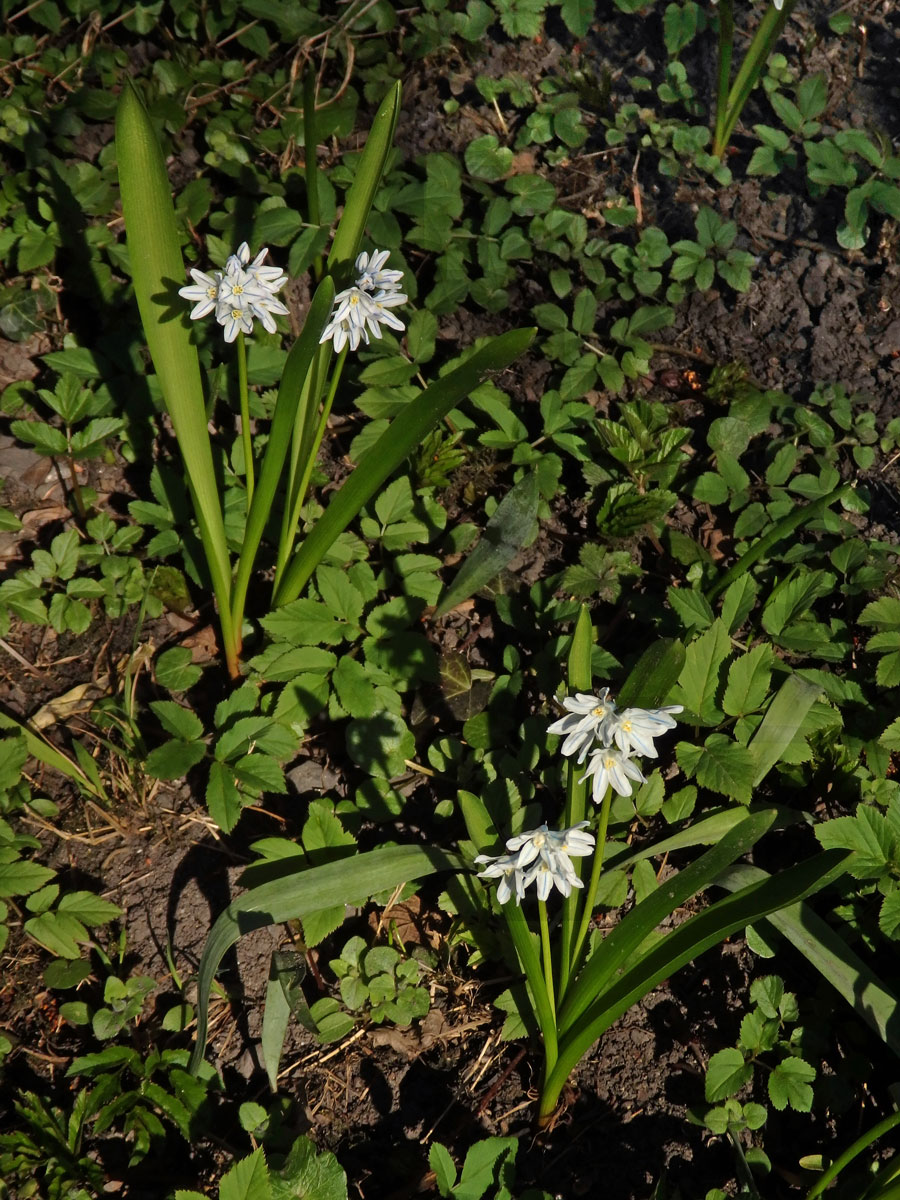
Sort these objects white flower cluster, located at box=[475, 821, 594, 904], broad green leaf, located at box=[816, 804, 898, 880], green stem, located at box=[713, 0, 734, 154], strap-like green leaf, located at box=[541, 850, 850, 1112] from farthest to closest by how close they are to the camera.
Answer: green stem, located at box=[713, 0, 734, 154] → broad green leaf, located at box=[816, 804, 898, 880] → white flower cluster, located at box=[475, 821, 594, 904] → strap-like green leaf, located at box=[541, 850, 850, 1112]

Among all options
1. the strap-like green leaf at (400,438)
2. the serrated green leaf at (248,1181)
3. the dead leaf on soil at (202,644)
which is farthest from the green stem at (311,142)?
the serrated green leaf at (248,1181)

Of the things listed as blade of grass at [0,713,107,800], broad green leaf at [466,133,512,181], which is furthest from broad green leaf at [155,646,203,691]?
broad green leaf at [466,133,512,181]

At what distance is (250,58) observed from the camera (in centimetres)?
321

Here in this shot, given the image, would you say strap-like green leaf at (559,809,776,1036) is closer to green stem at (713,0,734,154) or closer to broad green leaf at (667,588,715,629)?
broad green leaf at (667,588,715,629)

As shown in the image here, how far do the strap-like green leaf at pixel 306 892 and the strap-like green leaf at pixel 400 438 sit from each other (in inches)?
26.3

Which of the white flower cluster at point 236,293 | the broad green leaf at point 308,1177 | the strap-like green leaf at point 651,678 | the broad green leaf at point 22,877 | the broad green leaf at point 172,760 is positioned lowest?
the broad green leaf at point 308,1177

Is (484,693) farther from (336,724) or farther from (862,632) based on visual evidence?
(862,632)

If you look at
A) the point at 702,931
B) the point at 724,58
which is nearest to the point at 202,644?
the point at 702,931

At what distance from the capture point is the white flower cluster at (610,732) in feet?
4.75

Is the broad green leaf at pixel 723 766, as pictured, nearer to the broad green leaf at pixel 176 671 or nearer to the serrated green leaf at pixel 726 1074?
the serrated green leaf at pixel 726 1074

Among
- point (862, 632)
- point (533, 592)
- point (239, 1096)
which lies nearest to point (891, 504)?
point (862, 632)

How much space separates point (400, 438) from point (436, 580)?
21.3 inches

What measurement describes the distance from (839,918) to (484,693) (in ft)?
2.96

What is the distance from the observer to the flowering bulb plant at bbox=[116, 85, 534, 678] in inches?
69.1
